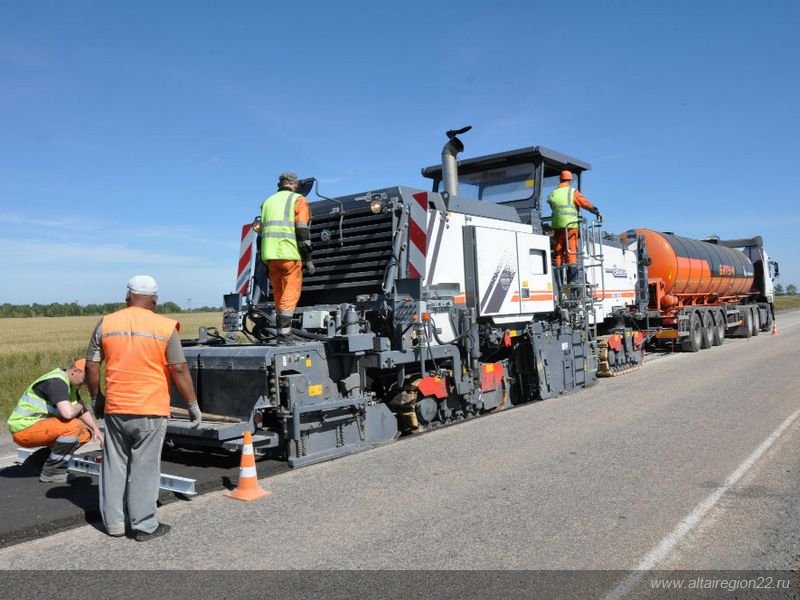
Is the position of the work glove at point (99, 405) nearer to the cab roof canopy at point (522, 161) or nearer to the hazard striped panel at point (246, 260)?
the hazard striped panel at point (246, 260)

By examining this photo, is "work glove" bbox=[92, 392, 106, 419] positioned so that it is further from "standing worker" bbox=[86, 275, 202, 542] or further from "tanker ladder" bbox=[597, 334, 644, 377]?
"tanker ladder" bbox=[597, 334, 644, 377]

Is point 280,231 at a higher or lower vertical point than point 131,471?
higher

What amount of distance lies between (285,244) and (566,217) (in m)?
5.23

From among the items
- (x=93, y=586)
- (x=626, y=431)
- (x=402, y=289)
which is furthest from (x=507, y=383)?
(x=93, y=586)

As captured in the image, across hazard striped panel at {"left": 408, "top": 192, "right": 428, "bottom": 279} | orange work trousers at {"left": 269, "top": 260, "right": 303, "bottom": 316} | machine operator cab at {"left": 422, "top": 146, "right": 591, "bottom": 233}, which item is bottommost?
orange work trousers at {"left": 269, "top": 260, "right": 303, "bottom": 316}

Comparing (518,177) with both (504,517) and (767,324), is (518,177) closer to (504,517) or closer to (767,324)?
(504,517)

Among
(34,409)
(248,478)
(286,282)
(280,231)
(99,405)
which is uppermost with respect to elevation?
(280,231)

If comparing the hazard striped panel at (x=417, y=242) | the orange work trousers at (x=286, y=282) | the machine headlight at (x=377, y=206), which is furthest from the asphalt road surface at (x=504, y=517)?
the machine headlight at (x=377, y=206)

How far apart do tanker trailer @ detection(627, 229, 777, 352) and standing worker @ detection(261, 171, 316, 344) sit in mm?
12837

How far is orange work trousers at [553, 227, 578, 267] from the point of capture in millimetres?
10516

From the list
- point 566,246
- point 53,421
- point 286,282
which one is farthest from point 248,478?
point 566,246

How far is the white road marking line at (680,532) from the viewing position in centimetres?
358

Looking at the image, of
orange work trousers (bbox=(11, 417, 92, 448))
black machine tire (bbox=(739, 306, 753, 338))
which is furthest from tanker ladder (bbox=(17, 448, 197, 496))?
black machine tire (bbox=(739, 306, 753, 338))

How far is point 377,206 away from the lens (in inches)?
301
